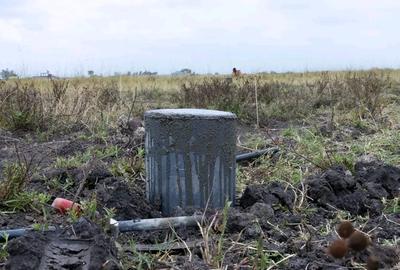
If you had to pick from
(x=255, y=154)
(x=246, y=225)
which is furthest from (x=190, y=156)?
(x=255, y=154)

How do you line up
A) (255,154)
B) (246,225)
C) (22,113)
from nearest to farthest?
(246,225) < (255,154) < (22,113)

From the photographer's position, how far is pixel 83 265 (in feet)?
7.06

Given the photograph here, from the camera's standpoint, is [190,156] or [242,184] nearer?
[190,156]

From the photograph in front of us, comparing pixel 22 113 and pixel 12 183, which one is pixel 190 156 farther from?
pixel 22 113

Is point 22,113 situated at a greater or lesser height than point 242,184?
greater

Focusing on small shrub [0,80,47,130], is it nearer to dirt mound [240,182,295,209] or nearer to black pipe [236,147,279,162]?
black pipe [236,147,279,162]

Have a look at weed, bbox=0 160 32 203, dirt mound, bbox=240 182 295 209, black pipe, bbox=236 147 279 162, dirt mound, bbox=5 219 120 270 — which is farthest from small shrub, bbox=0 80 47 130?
dirt mound, bbox=5 219 120 270

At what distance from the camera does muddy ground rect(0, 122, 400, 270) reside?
2.22m

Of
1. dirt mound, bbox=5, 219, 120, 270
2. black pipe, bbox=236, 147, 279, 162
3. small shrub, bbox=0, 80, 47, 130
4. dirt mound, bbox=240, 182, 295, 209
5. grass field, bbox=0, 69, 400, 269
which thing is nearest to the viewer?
dirt mound, bbox=5, 219, 120, 270

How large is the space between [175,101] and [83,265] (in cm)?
749

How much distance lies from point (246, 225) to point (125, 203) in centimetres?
65

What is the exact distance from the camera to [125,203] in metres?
3.13

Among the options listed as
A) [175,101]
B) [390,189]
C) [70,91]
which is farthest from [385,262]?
[175,101]

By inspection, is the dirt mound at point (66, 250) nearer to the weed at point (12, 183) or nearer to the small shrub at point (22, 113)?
the weed at point (12, 183)
